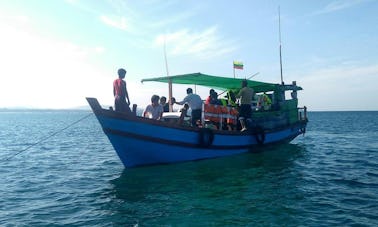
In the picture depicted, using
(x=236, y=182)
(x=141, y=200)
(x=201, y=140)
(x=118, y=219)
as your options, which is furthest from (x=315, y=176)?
(x=118, y=219)

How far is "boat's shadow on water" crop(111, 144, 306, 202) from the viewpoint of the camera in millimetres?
9765

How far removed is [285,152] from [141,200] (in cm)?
1120

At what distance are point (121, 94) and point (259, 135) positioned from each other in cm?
775

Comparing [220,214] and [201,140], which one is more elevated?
[201,140]

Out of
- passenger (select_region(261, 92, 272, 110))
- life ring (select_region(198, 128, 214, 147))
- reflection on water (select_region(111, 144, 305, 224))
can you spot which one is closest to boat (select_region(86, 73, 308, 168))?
life ring (select_region(198, 128, 214, 147))

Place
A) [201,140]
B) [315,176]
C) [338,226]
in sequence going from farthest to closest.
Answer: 1. [201,140]
2. [315,176]
3. [338,226]

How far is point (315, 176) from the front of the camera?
38.7 ft

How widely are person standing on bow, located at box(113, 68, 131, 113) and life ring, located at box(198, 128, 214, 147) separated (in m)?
3.17

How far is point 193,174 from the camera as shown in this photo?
11.6m

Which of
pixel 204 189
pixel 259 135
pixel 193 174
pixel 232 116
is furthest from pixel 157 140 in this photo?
pixel 259 135

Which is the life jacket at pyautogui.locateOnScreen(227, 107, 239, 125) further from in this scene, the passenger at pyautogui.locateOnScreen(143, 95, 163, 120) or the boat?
the passenger at pyautogui.locateOnScreen(143, 95, 163, 120)

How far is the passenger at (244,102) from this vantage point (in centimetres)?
1439

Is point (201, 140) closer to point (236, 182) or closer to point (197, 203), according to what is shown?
point (236, 182)

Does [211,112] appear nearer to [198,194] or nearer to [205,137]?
[205,137]
